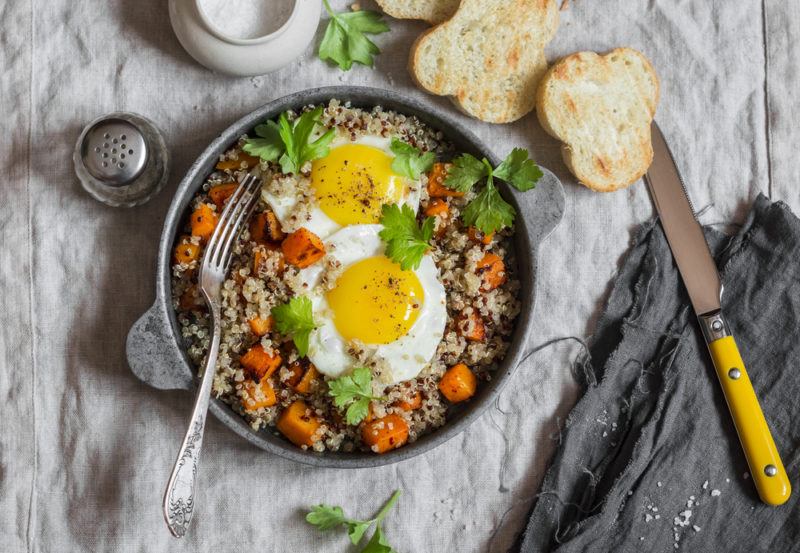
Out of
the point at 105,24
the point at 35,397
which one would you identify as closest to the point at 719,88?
the point at 105,24

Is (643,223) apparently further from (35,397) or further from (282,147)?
(35,397)

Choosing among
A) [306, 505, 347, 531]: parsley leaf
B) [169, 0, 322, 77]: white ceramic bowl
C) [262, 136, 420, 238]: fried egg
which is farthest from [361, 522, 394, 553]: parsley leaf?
[169, 0, 322, 77]: white ceramic bowl

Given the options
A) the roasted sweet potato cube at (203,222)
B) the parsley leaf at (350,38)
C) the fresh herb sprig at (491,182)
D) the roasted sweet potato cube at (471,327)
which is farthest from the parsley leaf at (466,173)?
the roasted sweet potato cube at (203,222)

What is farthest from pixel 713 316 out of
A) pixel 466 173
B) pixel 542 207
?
pixel 466 173

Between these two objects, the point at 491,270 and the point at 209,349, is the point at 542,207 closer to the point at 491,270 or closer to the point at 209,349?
the point at 491,270

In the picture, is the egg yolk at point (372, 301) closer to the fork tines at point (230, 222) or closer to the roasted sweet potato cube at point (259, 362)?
the roasted sweet potato cube at point (259, 362)
